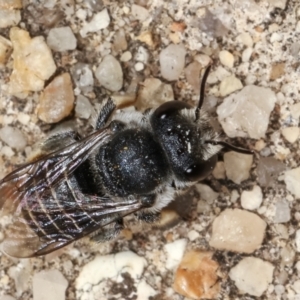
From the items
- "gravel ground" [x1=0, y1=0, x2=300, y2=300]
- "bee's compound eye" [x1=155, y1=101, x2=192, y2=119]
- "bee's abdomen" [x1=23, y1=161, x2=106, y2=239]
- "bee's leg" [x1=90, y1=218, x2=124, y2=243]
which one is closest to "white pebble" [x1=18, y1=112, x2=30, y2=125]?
"gravel ground" [x1=0, y1=0, x2=300, y2=300]

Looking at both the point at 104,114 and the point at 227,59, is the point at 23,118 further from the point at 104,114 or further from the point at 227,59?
the point at 227,59

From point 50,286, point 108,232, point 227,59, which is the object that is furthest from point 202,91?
point 50,286

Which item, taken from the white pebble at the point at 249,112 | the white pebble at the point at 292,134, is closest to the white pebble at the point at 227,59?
the white pebble at the point at 249,112

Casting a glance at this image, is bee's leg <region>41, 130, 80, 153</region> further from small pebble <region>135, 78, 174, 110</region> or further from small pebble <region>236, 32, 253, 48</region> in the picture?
small pebble <region>236, 32, 253, 48</region>

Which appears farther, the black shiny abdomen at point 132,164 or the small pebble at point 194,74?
the small pebble at point 194,74

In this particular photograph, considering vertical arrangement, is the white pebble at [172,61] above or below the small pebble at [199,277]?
above

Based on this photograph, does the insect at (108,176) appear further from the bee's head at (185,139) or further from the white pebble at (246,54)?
the white pebble at (246,54)
